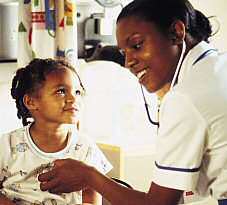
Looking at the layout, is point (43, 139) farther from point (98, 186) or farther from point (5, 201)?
point (98, 186)

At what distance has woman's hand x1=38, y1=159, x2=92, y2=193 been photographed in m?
1.25

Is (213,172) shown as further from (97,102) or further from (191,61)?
(97,102)

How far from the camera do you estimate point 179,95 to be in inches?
40.1

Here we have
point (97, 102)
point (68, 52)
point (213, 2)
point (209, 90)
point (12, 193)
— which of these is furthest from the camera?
point (213, 2)

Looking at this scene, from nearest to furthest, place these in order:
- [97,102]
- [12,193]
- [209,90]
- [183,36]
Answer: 1. [209,90]
2. [183,36]
3. [12,193]
4. [97,102]

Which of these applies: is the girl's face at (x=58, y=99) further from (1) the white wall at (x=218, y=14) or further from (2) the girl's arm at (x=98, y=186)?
(1) the white wall at (x=218, y=14)

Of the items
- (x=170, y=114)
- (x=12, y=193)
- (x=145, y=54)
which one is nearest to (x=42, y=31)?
(x=12, y=193)

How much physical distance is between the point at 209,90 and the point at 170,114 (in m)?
0.10

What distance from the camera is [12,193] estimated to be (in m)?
1.50

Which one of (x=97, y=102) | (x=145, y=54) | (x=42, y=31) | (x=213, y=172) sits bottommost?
(x=97, y=102)

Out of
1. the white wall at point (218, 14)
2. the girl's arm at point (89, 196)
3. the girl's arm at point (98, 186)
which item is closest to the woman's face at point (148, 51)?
the girl's arm at point (98, 186)

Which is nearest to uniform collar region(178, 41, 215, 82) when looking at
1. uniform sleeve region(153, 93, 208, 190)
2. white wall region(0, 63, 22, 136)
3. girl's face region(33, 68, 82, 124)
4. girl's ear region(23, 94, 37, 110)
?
uniform sleeve region(153, 93, 208, 190)

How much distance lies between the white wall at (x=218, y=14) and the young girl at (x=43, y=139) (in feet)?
5.01

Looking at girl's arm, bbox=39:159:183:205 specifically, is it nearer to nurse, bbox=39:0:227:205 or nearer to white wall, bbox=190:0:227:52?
nurse, bbox=39:0:227:205
